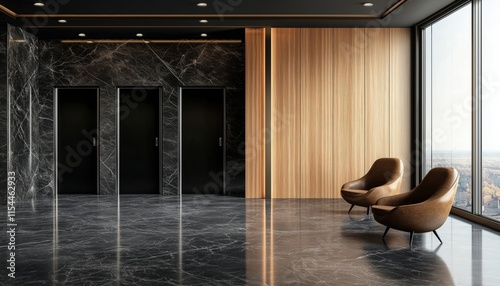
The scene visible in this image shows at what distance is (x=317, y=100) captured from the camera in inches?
398

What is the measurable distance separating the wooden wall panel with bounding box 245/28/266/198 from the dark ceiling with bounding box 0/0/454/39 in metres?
0.43

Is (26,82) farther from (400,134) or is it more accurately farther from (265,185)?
(400,134)

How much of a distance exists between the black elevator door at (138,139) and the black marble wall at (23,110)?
5.68ft

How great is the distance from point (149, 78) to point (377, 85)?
15.7ft

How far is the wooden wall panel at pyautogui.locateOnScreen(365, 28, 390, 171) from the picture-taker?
10070 millimetres

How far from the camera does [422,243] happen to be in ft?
18.9

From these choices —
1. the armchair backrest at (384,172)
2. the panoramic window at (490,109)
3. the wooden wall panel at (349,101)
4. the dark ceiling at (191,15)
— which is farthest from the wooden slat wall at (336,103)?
the panoramic window at (490,109)

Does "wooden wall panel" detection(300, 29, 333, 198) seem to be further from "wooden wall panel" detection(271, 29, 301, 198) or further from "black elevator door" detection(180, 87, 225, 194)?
"black elevator door" detection(180, 87, 225, 194)

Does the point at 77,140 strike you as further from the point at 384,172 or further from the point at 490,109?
the point at 490,109

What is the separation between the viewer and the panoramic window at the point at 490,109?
6.86 metres

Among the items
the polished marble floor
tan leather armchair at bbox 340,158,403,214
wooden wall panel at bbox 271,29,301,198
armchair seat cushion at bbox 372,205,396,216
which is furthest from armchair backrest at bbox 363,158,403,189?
armchair seat cushion at bbox 372,205,396,216

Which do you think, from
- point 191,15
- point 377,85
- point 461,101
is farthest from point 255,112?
point 461,101

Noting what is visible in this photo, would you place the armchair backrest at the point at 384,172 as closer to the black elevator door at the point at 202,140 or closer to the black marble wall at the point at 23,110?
the black elevator door at the point at 202,140

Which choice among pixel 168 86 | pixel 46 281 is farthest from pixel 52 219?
pixel 168 86
